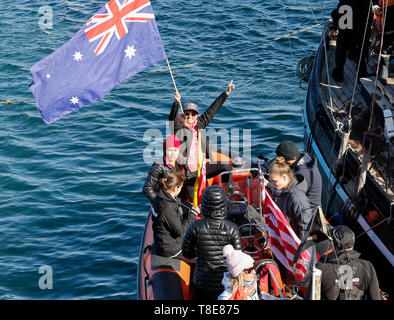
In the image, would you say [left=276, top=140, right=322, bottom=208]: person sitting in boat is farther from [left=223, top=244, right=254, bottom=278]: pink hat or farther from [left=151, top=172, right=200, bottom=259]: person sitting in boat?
[left=223, top=244, right=254, bottom=278]: pink hat

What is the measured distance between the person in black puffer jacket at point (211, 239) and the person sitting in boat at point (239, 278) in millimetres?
616

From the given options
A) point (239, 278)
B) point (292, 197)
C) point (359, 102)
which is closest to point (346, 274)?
point (239, 278)

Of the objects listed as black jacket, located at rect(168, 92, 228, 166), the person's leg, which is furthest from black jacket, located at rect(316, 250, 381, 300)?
the person's leg

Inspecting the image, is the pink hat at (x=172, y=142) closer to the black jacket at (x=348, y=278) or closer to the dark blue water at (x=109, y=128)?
the dark blue water at (x=109, y=128)

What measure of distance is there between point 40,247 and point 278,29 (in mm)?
13760

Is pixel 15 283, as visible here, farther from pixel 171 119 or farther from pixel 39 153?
pixel 39 153

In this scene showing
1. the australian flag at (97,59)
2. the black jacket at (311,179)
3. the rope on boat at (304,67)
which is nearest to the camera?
the black jacket at (311,179)

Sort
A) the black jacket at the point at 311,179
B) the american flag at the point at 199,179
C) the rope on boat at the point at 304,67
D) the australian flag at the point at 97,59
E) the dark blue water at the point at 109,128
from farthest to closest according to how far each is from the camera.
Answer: the rope on boat at the point at 304,67
the dark blue water at the point at 109,128
the american flag at the point at 199,179
the australian flag at the point at 97,59
the black jacket at the point at 311,179

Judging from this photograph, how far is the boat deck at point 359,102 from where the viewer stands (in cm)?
901

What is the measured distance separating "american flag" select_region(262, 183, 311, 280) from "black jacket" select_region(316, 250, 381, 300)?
763 mm

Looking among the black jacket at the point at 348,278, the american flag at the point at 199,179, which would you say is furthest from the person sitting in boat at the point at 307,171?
the black jacket at the point at 348,278

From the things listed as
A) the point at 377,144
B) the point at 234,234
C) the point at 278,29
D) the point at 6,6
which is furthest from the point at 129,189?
the point at 6,6

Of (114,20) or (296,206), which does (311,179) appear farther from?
(114,20)

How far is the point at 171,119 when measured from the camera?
9.10 metres
